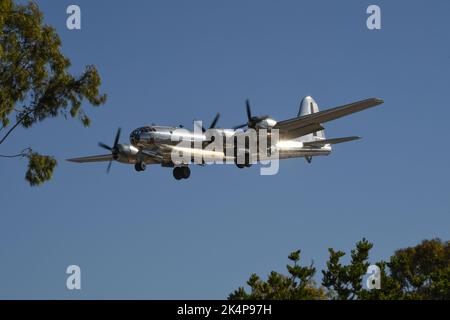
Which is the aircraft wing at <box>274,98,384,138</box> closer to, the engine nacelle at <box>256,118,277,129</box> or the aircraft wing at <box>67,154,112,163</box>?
the engine nacelle at <box>256,118,277,129</box>

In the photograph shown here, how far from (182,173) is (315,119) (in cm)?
864

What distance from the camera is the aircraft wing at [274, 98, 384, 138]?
39188mm

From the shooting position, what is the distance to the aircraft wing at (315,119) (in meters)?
39.2

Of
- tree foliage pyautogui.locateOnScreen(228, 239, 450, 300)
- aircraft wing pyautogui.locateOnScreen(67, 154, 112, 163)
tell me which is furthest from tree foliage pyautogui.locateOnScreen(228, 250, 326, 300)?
aircraft wing pyautogui.locateOnScreen(67, 154, 112, 163)

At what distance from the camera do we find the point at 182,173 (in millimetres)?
44594

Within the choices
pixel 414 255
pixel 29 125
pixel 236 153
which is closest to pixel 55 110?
pixel 29 125

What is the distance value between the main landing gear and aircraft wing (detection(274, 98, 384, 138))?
19.6 ft

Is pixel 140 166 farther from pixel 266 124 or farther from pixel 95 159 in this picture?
pixel 95 159

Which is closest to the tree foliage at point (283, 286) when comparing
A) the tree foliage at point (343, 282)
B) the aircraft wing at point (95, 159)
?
the tree foliage at point (343, 282)

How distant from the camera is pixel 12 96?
4359 centimetres

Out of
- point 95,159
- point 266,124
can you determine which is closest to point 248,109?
point 266,124
